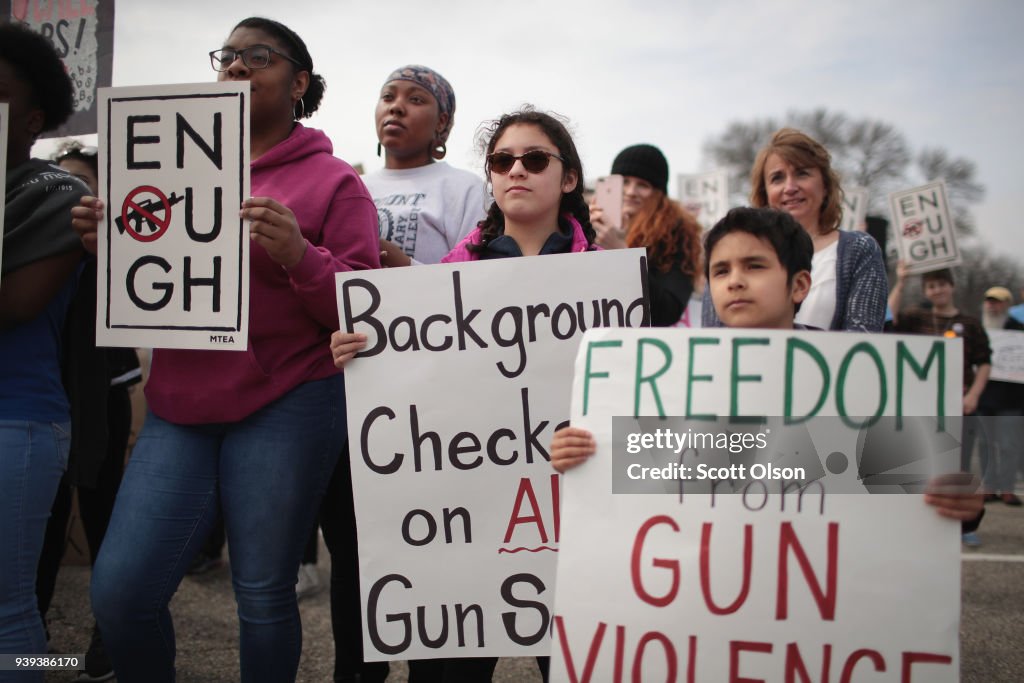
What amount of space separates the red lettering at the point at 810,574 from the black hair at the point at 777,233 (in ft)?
2.08

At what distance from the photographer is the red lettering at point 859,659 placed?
165 cm

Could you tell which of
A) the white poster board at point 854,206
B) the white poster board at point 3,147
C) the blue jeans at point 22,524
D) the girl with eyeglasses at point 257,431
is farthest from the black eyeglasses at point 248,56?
the white poster board at point 854,206

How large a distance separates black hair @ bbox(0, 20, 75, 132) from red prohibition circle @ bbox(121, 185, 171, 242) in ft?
1.57

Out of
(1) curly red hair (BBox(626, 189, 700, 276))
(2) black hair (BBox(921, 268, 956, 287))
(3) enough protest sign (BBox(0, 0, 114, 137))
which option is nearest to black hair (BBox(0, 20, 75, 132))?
(3) enough protest sign (BBox(0, 0, 114, 137))

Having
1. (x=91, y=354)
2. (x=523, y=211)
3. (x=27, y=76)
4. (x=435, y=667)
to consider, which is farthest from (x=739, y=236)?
(x=27, y=76)

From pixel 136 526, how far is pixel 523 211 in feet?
4.21

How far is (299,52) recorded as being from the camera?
8.01 feet

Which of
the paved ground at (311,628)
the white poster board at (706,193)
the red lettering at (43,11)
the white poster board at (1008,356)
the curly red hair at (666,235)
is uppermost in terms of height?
the white poster board at (706,193)

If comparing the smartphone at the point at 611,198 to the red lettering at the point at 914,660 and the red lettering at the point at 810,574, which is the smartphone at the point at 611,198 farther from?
the red lettering at the point at 914,660

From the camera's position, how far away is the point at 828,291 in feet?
8.91

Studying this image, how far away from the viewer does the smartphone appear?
11.0 ft

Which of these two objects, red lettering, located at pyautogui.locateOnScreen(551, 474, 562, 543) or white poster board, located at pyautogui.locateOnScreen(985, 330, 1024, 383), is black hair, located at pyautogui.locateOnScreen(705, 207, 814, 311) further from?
white poster board, located at pyautogui.locateOnScreen(985, 330, 1024, 383)

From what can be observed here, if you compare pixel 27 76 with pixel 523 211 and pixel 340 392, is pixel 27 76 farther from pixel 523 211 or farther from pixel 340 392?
pixel 523 211

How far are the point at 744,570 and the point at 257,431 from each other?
1.24m
